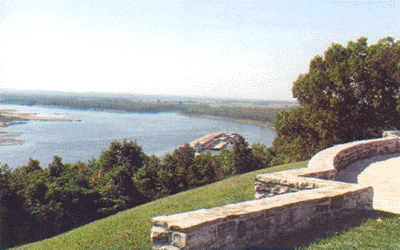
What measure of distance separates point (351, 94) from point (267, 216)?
16.3m

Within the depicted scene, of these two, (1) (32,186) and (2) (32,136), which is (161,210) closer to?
(1) (32,186)

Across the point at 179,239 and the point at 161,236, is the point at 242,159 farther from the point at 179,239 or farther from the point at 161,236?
the point at 179,239

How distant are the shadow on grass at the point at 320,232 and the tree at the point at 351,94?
1416 centimetres

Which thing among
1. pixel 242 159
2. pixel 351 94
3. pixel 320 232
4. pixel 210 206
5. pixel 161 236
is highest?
pixel 351 94

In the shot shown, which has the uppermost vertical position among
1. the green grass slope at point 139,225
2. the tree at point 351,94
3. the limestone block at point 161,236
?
the tree at point 351,94

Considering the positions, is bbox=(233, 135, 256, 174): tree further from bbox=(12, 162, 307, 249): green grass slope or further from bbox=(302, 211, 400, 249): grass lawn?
bbox=(302, 211, 400, 249): grass lawn

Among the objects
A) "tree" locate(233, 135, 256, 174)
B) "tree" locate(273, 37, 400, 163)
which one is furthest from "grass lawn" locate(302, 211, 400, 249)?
"tree" locate(233, 135, 256, 174)

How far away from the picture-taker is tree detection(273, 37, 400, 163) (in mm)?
17688

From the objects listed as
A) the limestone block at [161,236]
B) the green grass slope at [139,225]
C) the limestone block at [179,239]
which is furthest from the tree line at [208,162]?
the limestone block at [179,239]

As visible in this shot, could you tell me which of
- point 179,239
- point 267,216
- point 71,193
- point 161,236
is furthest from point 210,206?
point 71,193

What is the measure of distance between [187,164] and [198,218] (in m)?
20.1

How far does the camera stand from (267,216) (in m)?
3.97

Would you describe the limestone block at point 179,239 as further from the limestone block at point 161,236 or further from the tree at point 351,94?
the tree at point 351,94

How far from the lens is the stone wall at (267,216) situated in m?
3.41
